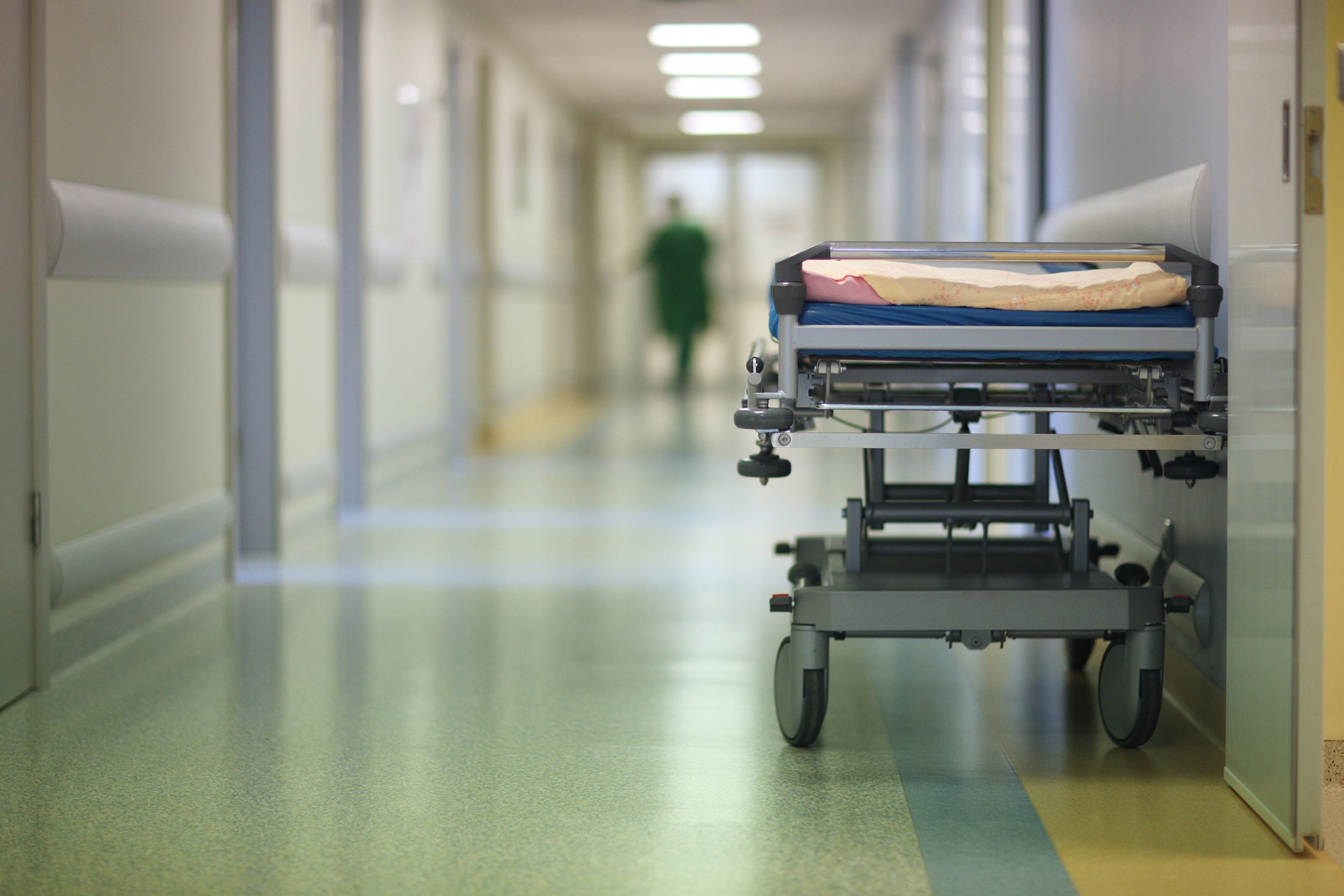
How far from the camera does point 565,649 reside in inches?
145

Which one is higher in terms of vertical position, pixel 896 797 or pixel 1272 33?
pixel 1272 33

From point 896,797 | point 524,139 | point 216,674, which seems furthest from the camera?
point 524,139

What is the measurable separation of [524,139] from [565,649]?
8436mm

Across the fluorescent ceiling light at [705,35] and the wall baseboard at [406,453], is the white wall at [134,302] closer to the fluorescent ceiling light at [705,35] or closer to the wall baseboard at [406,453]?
the wall baseboard at [406,453]

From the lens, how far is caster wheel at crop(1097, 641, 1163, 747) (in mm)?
2641

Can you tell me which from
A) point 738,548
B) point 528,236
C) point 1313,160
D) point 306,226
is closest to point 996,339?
point 1313,160

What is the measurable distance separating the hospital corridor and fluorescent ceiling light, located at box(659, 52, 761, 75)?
5.36 meters

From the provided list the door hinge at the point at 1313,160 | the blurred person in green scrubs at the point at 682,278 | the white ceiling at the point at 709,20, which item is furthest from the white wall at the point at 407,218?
the blurred person in green scrubs at the point at 682,278

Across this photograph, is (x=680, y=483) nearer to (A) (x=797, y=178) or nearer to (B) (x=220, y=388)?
(B) (x=220, y=388)

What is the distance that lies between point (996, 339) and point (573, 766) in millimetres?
1085

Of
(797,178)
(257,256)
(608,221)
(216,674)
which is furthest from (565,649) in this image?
(797,178)

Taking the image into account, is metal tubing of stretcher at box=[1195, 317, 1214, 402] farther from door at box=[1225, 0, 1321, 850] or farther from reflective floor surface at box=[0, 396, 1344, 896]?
reflective floor surface at box=[0, 396, 1344, 896]

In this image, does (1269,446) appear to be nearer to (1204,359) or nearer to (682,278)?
(1204,359)

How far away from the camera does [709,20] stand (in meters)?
9.70
